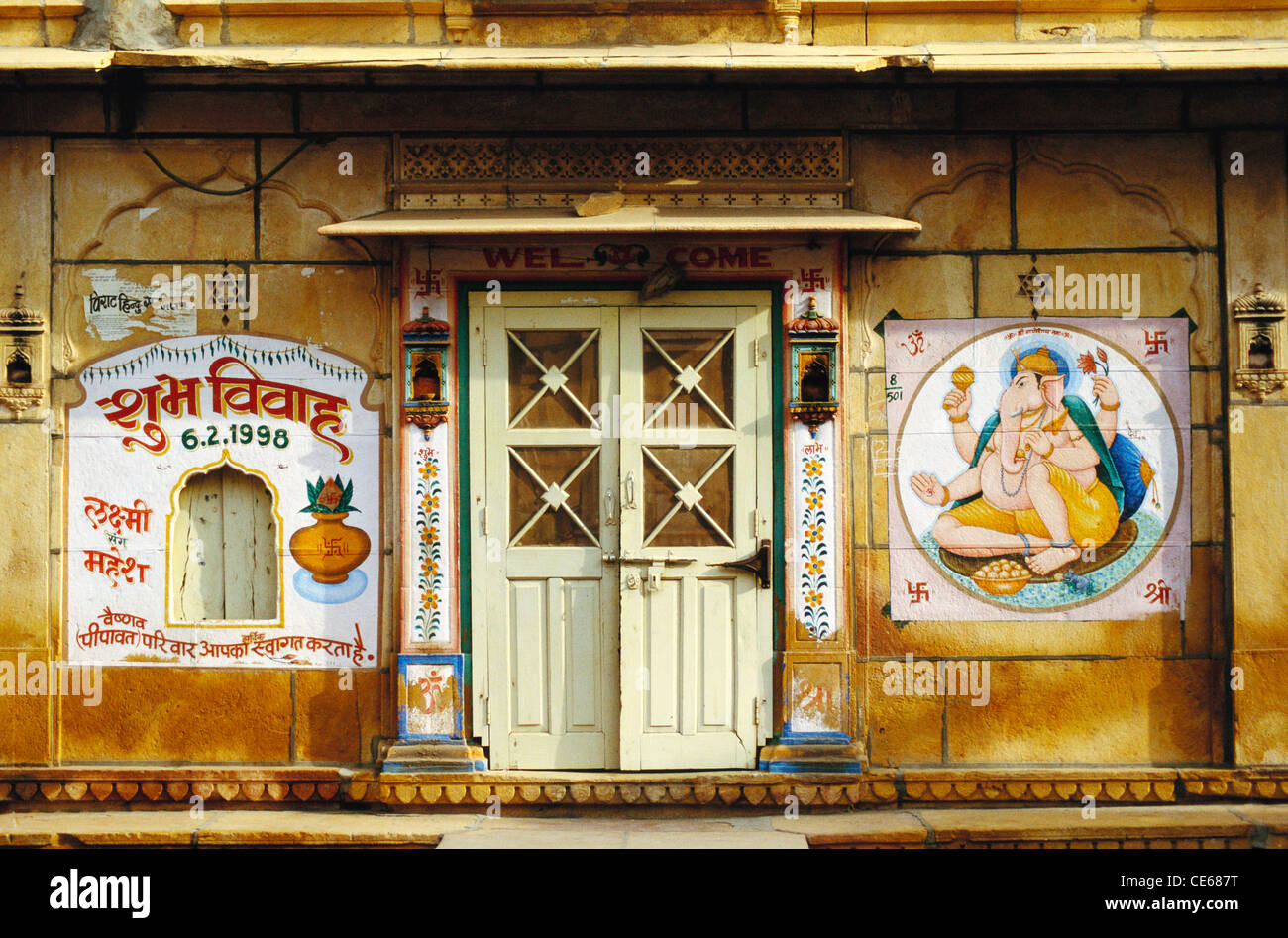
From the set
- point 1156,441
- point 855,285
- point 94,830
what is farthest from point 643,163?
point 94,830

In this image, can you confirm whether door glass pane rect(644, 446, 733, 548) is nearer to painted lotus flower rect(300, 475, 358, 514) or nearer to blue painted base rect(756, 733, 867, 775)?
blue painted base rect(756, 733, 867, 775)

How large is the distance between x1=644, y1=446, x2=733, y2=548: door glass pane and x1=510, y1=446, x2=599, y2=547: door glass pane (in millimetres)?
312

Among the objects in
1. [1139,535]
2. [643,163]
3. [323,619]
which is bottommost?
[323,619]

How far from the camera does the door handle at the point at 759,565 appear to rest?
590 cm

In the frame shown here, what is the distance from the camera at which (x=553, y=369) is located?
601cm

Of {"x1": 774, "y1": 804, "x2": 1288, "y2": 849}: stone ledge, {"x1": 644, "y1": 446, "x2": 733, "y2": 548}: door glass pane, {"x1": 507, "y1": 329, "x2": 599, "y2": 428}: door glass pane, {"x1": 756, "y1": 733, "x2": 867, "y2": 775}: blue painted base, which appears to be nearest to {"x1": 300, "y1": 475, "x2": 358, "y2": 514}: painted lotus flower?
{"x1": 507, "y1": 329, "x2": 599, "y2": 428}: door glass pane

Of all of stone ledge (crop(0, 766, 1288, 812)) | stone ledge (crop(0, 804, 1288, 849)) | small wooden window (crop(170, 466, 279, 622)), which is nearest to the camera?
stone ledge (crop(0, 804, 1288, 849))

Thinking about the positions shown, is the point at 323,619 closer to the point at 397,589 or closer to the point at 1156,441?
the point at 397,589

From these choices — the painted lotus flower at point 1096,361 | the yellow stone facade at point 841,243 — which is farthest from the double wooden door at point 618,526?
the painted lotus flower at point 1096,361

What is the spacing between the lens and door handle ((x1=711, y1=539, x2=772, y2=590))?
5.90 m

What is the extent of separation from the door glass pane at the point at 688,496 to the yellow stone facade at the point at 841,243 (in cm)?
65

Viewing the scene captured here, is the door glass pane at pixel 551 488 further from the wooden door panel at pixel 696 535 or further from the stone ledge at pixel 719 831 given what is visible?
the stone ledge at pixel 719 831

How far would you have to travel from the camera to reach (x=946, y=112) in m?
6.02

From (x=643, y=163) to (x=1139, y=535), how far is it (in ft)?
11.0
